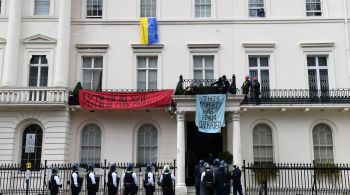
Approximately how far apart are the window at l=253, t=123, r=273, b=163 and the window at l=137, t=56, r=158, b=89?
626 cm

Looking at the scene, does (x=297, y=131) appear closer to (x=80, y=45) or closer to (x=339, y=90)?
(x=339, y=90)

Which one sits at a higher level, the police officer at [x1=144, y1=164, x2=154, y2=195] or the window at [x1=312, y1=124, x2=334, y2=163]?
the window at [x1=312, y1=124, x2=334, y2=163]

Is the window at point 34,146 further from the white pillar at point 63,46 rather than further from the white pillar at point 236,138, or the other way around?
the white pillar at point 236,138

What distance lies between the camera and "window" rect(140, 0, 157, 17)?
86.3 feet

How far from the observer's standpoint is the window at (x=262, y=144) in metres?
24.4

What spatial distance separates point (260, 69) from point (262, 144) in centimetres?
423

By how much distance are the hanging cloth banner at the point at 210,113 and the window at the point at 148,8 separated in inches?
270

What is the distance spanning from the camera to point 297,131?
958 inches

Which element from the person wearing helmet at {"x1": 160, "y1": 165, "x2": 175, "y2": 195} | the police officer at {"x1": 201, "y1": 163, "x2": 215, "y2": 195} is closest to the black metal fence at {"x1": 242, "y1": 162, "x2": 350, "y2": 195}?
the police officer at {"x1": 201, "y1": 163, "x2": 215, "y2": 195}

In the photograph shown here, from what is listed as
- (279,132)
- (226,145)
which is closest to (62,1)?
(226,145)

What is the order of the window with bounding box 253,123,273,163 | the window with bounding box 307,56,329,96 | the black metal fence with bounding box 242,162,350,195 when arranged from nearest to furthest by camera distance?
1. the black metal fence with bounding box 242,162,350,195
2. the window with bounding box 253,123,273,163
3. the window with bounding box 307,56,329,96

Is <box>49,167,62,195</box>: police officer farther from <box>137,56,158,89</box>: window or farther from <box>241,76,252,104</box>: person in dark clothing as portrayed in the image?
<box>241,76,252,104</box>: person in dark clothing

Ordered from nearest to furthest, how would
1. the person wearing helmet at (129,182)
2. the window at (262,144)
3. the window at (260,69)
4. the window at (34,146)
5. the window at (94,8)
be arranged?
the person wearing helmet at (129,182)
the window at (34,146)
the window at (262,144)
the window at (260,69)
the window at (94,8)

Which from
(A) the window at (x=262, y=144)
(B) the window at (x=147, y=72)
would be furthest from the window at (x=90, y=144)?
(A) the window at (x=262, y=144)
